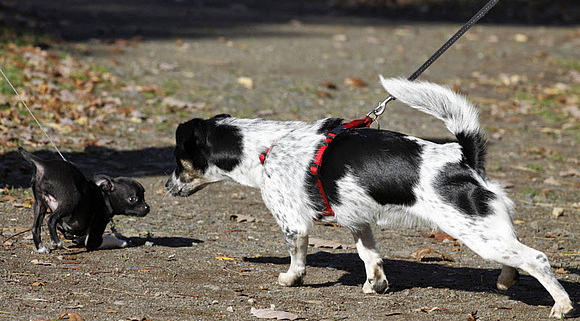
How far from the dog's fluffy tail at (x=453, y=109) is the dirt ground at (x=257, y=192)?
3.11ft

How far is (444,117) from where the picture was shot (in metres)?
4.77

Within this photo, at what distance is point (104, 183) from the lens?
576cm

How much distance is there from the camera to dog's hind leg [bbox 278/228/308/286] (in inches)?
196

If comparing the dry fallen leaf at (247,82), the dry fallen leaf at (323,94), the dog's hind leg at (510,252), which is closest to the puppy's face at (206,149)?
the dog's hind leg at (510,252)

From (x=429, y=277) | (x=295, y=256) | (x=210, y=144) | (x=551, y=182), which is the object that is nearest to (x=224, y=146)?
(x=210, y=144)

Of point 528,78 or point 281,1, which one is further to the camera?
point 281,1

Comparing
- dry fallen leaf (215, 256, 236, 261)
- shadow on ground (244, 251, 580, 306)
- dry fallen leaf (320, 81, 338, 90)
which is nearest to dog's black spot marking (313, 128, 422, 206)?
shadow on ground (244, 251, 580, 306)

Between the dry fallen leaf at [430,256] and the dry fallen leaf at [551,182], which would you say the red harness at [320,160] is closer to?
the dry fallen leaf at [430,256]

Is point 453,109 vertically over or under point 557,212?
over

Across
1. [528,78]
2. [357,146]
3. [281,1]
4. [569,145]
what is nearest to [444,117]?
[357,146]

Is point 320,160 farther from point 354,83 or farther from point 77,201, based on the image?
point 354,83

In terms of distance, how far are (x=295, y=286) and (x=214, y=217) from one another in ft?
5.87

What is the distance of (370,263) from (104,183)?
79.3 inches

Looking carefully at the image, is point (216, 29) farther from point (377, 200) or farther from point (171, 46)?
point (377, 200)
